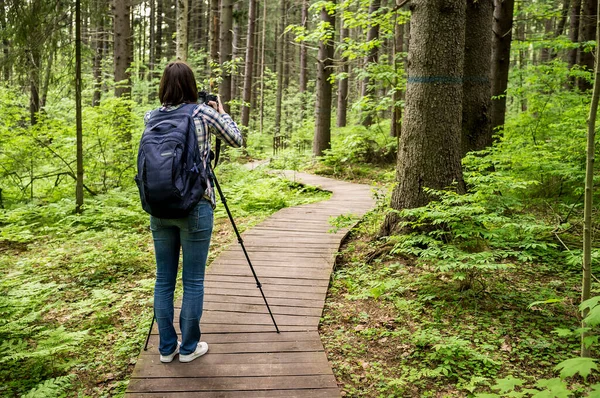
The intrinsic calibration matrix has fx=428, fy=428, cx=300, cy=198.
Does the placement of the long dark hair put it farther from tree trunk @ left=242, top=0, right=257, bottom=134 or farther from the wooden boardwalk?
tree trunk @ left=242, top=0, right=257, bottom=134

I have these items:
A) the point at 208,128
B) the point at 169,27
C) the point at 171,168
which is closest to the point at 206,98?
the point at 208,128

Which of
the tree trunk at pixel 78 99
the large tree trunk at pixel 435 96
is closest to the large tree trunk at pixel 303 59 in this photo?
the tree trunk at pixel 78 99

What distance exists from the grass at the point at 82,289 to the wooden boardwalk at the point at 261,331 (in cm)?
44

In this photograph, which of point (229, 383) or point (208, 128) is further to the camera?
point (208, 128)

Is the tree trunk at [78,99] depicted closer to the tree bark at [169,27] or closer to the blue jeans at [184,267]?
the blue jeans at [184,267]

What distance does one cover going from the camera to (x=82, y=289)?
213 inches

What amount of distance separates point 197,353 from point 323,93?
12817 mm

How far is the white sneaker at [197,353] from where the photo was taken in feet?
11.0

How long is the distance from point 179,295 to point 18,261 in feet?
11.2

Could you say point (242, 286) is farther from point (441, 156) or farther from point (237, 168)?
point (237, 168)

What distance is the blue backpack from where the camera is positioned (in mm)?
2924

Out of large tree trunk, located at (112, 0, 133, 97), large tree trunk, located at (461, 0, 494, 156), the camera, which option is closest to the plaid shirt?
the camera

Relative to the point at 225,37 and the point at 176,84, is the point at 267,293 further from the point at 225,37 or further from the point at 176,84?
the point at 225,37

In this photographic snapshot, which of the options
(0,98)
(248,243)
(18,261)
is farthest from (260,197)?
(0,98)
